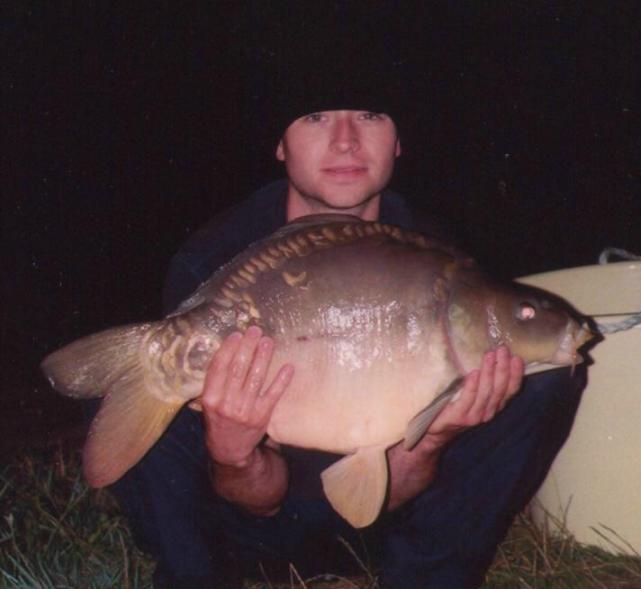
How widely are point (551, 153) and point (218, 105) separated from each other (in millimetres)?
4292

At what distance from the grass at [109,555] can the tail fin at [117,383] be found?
63 centimetres

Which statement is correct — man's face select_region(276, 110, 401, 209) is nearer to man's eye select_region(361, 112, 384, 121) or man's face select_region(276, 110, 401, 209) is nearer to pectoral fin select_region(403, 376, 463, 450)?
man's eye select_region(361, 112, 384, 121)

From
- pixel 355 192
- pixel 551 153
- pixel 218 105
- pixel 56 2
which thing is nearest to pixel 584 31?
pixel 551 153

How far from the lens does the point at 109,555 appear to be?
7.63ft

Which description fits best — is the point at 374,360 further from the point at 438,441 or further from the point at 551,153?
the point at 551,153

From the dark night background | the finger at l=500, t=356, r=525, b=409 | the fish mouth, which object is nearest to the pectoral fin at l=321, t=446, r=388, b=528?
the finger at l=500, t=356, r=525, b=409

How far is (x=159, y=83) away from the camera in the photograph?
36.0 feet

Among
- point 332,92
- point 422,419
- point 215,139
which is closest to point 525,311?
point 422,419

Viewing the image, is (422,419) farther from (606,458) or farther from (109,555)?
(109,555)

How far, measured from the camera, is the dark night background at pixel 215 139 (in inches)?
366

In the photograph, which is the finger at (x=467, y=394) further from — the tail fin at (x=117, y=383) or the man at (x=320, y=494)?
the tail fin at (x=117, y=383)

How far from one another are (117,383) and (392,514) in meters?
0.82

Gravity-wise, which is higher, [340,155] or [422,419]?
[340,155]

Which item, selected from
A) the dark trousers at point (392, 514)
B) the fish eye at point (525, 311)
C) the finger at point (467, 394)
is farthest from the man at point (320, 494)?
the fish eye at point (525, 311)
